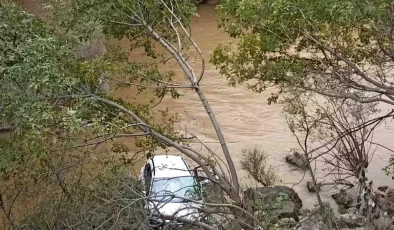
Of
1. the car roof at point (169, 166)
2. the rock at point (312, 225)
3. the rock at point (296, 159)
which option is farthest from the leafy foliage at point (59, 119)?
the rock at point (296, 159)

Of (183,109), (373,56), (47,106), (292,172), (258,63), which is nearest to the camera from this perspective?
(47,106)

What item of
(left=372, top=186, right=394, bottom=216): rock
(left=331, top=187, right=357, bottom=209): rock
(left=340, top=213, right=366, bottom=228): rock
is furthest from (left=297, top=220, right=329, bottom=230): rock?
(left=331, top=187, right=357, bottom=209): rock

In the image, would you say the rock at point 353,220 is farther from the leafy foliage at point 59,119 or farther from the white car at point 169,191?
the leafy foliage at point 59,119

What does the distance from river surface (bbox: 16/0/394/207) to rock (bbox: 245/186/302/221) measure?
2.20 ft

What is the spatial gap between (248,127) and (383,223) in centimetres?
670

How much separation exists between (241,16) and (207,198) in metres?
2.77

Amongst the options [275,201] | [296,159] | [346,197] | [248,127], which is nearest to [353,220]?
[275,201]

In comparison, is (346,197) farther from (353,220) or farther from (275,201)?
(275,201)

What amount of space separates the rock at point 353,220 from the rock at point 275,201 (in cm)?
100

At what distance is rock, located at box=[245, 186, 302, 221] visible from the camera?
9.10 meters

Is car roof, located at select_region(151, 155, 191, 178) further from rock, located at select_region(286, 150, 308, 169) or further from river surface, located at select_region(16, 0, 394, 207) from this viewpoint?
rock, located at select_region(286, 150, 308, 169)

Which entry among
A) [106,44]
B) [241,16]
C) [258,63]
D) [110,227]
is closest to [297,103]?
[258,63]

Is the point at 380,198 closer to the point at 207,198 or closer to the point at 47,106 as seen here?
the point at 207,198

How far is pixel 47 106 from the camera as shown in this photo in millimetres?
7020
